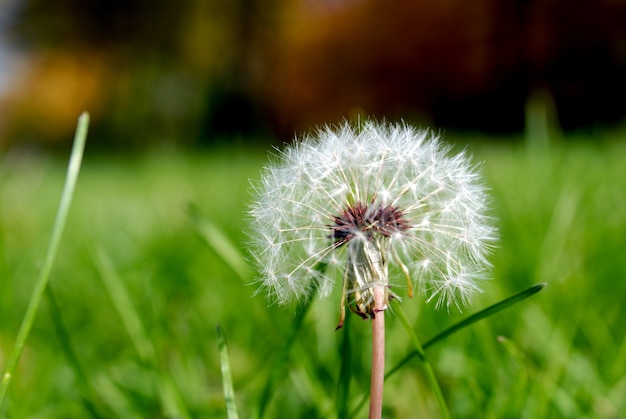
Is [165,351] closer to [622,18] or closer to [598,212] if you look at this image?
[598,212]

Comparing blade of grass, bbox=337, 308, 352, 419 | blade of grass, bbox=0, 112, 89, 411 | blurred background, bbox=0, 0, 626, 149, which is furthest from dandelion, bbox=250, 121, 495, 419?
blurred background, bbox=0, 0, 626, 149

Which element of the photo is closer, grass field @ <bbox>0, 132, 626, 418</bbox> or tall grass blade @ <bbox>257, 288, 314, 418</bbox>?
tall grass blade @ <bbox>257, 288, 314, 418</bbox>

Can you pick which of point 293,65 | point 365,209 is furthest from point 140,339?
point 293,65

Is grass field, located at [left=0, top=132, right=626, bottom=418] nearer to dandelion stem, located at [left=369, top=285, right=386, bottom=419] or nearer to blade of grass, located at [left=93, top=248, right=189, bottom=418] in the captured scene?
blade of grass, located at [left=93, top=248, right=189, bottom=418]

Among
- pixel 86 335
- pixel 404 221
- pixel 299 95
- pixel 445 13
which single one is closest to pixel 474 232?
pixel 404 221

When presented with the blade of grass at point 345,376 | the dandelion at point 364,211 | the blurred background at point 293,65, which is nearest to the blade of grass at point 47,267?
the dandelion at point 364,211

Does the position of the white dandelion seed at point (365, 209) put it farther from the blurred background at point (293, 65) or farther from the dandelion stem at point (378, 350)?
the blurred background at point (293, 65)

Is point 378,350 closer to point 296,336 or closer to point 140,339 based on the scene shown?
point 296,336
